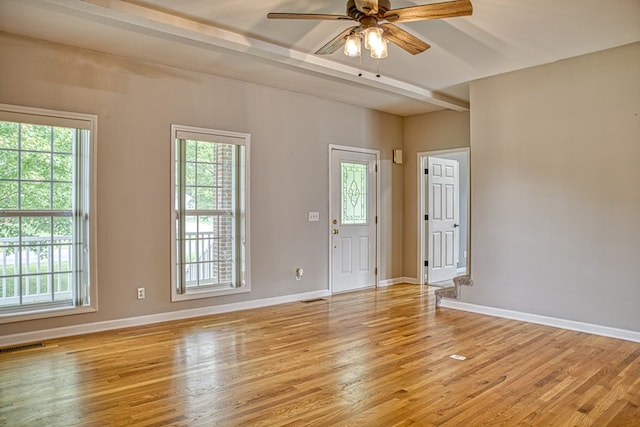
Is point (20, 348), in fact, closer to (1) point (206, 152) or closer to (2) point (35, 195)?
(2) point (35, 195)

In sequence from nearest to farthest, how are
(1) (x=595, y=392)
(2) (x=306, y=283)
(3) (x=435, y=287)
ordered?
1. (1) (x=595, y=392)
2. (2) (x=306, y=283)
3. (3) (x=435, y=287)

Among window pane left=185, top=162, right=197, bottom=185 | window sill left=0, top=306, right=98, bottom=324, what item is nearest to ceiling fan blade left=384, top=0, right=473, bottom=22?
window pane left=185, top=162, right=197, bottom=185

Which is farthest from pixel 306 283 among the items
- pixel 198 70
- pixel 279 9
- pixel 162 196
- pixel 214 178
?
pixel 279 9

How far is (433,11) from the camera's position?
2.87m

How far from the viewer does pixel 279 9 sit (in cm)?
346

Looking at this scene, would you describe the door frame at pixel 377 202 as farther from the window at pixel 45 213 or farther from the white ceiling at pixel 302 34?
the window at pixel 45 213

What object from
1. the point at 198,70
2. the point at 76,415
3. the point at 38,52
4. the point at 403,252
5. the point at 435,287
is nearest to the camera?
the point at 76,415

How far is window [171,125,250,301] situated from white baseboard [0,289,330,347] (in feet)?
0.58

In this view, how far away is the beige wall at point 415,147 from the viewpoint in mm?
6773

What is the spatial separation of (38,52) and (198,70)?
1.49 m

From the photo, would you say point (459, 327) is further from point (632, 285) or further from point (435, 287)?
point (435, 287)

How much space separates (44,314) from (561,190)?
16.8 ft

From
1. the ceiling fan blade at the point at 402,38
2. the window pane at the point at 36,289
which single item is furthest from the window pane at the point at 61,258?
the ceiling fan blade at the point at 402,38

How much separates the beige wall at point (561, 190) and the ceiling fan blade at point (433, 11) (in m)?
2.34
